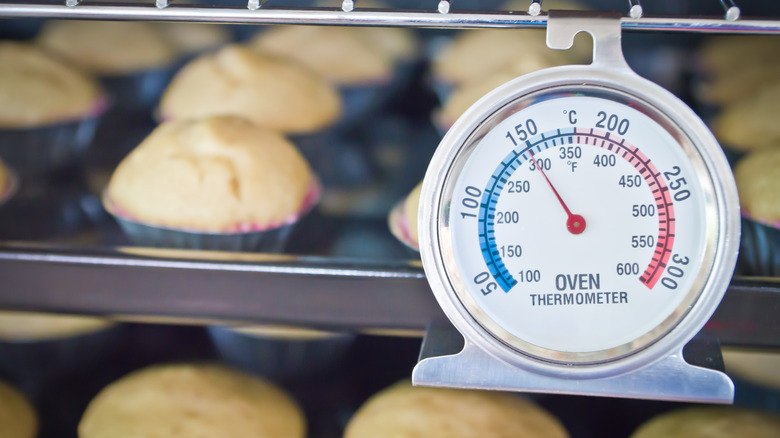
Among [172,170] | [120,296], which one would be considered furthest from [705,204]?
[172,170]

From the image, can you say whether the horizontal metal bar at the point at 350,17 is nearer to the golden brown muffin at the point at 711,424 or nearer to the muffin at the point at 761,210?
the muffin at the point at 761,210

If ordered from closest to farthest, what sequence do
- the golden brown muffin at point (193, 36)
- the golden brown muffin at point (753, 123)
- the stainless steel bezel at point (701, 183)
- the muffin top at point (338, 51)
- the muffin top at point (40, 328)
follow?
the stainless steel bezel at point (701, 183) → the muffin top at point (40, 328) → the golden brown muffin at point (753, 123) → the muffin top at point (338, 51) → the golden brown muffin at point (193, 36)

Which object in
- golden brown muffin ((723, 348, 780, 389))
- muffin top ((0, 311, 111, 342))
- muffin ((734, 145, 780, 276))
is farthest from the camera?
muffin top ((0, 311, 111, 342))

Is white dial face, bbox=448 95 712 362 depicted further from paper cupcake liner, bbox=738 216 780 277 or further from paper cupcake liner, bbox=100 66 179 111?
paper cupcake liner, bbox=100 66 179 111

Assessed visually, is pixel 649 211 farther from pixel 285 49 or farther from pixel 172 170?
pixel 285 49

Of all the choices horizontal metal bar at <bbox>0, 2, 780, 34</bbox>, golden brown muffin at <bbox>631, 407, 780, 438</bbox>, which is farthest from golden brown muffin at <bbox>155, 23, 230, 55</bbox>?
golden brown muffin at <bbox>631, 407, 780, 438</bbox>

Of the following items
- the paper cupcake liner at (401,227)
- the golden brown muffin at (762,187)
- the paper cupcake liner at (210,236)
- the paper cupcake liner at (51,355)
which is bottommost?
the paper cupcake liner at (51,355)

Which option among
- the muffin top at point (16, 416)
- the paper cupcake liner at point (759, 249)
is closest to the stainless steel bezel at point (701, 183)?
the paper cupcake liner at point (759, 249)
